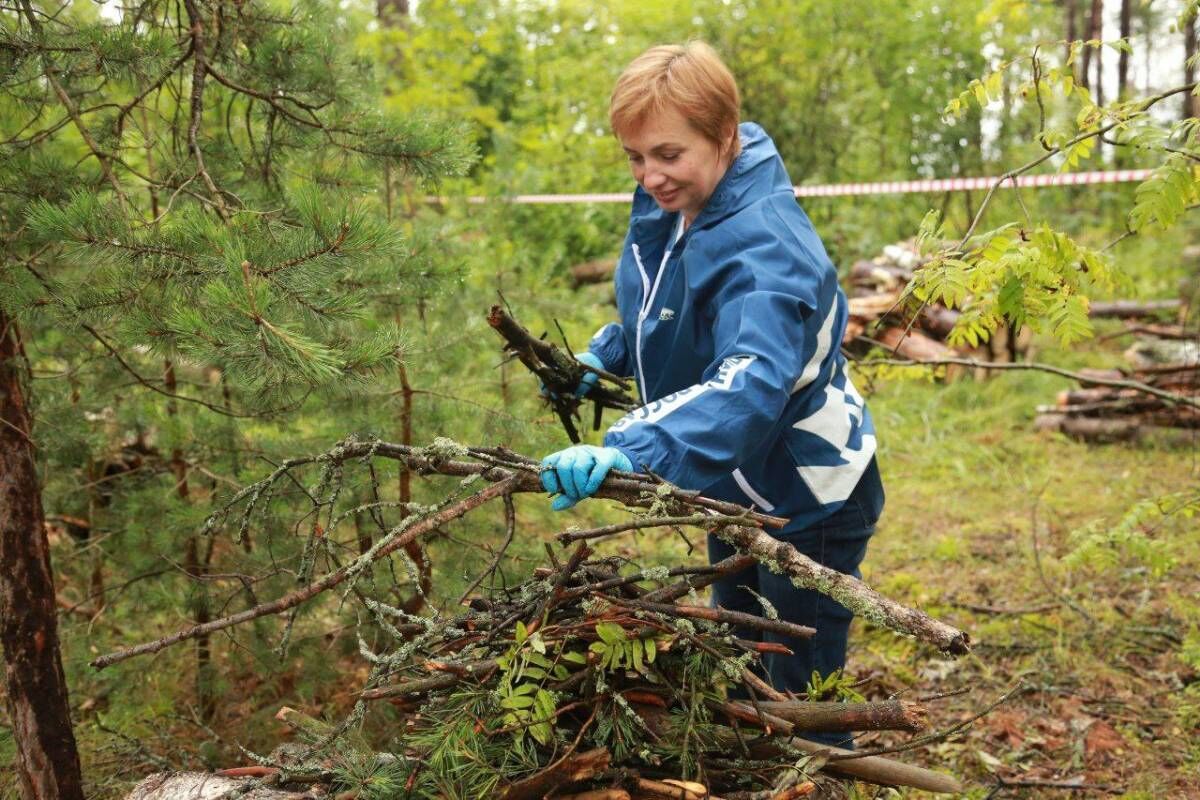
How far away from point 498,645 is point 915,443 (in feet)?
17.5

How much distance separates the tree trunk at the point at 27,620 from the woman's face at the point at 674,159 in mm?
1806

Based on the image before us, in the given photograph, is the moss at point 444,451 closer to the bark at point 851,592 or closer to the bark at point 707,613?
the bark at point 707,613

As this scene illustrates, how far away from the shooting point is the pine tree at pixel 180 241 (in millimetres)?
2064

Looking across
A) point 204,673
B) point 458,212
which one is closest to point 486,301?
point 458,212

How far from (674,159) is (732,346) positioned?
23.6 inches

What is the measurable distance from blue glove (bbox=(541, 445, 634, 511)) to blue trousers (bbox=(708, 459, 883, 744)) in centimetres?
86

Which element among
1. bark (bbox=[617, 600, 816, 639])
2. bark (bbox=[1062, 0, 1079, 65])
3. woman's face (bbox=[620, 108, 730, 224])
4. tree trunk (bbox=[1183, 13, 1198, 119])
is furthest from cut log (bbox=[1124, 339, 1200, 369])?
bark (bbox=[1062, 0, 1079, 65])

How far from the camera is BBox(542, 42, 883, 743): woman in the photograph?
2062 mm

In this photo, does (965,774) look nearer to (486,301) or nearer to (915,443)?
(486,301)

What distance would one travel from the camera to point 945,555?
5.13 meters

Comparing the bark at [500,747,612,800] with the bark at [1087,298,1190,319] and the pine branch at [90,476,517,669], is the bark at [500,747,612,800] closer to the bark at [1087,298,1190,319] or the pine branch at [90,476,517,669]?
the pine branch at [90,476,517,669]

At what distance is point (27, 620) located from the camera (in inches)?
110

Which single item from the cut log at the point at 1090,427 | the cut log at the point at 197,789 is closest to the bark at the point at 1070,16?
the cut log at the point at 1090,427

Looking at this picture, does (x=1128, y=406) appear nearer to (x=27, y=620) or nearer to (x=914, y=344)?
(x=914, y=344)
